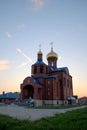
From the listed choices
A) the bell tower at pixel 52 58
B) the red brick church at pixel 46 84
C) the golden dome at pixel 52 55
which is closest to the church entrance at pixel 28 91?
the red brick church at pixel 46 84

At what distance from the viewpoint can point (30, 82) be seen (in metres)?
44.9

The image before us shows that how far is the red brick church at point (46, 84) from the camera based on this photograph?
147 ft

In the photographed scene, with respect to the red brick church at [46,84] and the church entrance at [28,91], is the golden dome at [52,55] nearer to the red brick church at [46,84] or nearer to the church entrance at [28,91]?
the red brick church at [46,84]

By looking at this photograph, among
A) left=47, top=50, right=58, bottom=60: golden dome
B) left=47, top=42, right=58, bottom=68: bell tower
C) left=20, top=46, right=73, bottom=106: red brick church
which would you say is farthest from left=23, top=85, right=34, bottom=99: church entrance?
left=47, top=50, right=58, bottom=60: golden dome

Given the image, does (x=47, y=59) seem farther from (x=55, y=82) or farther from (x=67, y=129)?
(x=67, y=129)

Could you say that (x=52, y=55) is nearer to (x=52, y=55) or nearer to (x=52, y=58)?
(x=52, y=55)

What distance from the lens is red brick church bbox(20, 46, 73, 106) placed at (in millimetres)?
44938

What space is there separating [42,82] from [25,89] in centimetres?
508

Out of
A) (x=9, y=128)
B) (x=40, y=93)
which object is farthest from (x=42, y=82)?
(x=9, y=128)

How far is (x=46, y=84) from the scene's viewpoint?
153 ft

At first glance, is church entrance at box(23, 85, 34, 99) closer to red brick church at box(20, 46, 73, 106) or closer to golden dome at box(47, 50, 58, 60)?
red brick church at box(20, 46, 73, 106)

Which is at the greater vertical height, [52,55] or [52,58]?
[52,55]

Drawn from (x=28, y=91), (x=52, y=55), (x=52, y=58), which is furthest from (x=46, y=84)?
(x=52, y=55)

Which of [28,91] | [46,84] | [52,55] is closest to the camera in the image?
[46,84]
